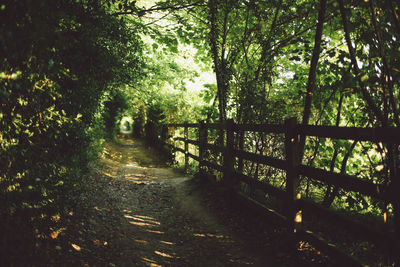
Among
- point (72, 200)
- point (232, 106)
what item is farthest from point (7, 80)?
point (232, 106)

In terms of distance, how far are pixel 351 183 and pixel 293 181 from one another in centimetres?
92

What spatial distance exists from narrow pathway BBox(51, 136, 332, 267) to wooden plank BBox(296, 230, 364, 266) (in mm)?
370

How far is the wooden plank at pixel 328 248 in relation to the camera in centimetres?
264

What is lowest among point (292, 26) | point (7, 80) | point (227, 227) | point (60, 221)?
point (227, 227)

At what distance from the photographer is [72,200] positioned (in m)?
4.54

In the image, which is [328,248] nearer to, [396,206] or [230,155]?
[396,206]

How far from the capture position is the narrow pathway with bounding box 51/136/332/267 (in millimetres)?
3537

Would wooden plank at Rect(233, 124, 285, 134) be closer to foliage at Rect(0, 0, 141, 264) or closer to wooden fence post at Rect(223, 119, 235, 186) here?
wooden fence post at Rect(223, 119, 235, 186)

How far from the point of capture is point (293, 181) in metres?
3.58

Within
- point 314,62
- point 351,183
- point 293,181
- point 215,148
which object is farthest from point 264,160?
point 215,148

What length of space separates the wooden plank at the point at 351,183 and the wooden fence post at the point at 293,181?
0.49 feet

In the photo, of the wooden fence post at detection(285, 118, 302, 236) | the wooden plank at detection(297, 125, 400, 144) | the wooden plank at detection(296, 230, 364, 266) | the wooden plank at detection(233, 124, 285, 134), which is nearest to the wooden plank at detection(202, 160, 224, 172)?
the wooden plank at detection(233, 124, 285, 134)

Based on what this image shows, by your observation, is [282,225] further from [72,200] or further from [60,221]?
[72,200]

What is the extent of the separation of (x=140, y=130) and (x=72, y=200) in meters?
21.7
